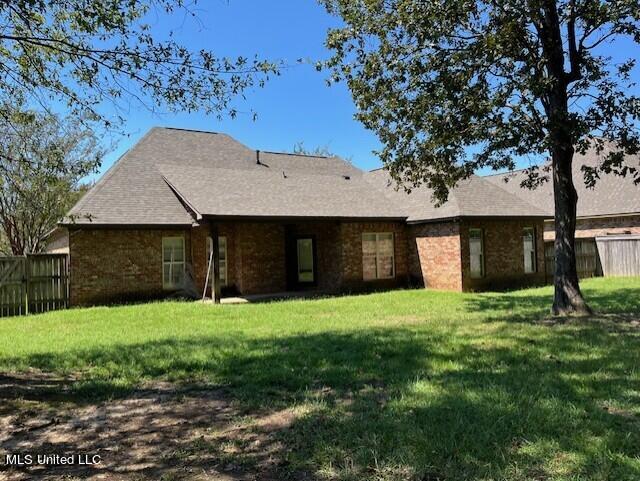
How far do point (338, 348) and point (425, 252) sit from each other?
11101mm

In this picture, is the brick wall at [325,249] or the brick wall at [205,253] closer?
the brick wall at [205,253]

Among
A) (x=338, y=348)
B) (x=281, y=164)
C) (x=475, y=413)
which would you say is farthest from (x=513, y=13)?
(x=281, y=164)

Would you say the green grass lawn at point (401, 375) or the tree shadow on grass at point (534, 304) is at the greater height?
the tree shadow on grass at point (534, 304)

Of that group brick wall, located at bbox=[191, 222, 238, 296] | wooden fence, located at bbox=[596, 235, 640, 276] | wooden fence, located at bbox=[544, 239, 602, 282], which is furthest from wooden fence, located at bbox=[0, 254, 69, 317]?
wooden fence, located at bbox=[596, 235, 640, 276]

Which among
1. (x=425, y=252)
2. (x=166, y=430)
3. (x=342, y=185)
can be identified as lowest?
(x=166, y=430)

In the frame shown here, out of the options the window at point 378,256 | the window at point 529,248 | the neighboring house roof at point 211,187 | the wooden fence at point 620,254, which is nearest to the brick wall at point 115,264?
the neighboring house roof at point 211,187

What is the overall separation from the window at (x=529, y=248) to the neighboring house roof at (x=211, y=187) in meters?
4.83

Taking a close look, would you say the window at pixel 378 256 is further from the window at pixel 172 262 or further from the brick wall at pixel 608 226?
the brick wall at pixel 608 226

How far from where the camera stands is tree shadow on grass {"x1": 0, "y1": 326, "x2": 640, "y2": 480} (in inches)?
139

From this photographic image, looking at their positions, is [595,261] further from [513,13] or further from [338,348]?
[338,348]

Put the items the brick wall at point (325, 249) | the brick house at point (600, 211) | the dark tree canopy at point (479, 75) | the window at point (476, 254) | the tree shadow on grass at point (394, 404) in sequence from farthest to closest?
the brick house at point (600, 211) → the brick wall at point (325, 249) → the window at point (476, 254) → the dark tree canopy at point (479, 75) → the tree shadow on grass at point (394, 404)

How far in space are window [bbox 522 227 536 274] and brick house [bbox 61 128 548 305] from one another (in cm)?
5

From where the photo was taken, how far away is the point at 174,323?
1078 cm

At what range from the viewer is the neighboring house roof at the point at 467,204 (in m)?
17.0
